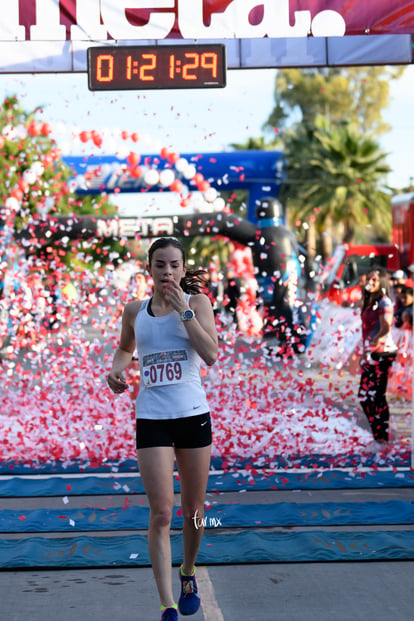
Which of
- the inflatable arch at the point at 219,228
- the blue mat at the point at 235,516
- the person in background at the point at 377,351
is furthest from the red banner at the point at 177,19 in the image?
the inflatable arch at the point at 219,228

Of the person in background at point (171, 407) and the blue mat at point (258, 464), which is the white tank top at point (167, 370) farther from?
the blue mat at point (258, 464)

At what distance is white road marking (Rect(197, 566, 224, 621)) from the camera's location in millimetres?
4703

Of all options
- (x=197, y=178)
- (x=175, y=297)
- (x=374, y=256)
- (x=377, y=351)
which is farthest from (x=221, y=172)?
(x=175, y=297)

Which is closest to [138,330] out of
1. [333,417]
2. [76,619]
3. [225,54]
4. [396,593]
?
[76,619]

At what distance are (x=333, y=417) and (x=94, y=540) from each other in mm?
5906

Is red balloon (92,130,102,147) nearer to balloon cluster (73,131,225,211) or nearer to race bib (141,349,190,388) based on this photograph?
balloon cluster (73,131,225,211)

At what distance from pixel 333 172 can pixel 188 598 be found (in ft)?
152

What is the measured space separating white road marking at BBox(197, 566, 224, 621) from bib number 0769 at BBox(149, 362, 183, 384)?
3.84 feet

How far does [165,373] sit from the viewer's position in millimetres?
4477

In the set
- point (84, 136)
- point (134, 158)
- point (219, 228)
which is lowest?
point (219, 228)

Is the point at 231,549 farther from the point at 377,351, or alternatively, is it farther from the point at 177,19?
the point at 177,19

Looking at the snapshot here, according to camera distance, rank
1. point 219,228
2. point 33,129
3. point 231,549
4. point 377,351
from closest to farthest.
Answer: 1. point 231,549
2. point 377,351
3. point 33,129
4. point 219,228

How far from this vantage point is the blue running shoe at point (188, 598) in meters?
4.57

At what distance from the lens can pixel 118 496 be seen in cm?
756
